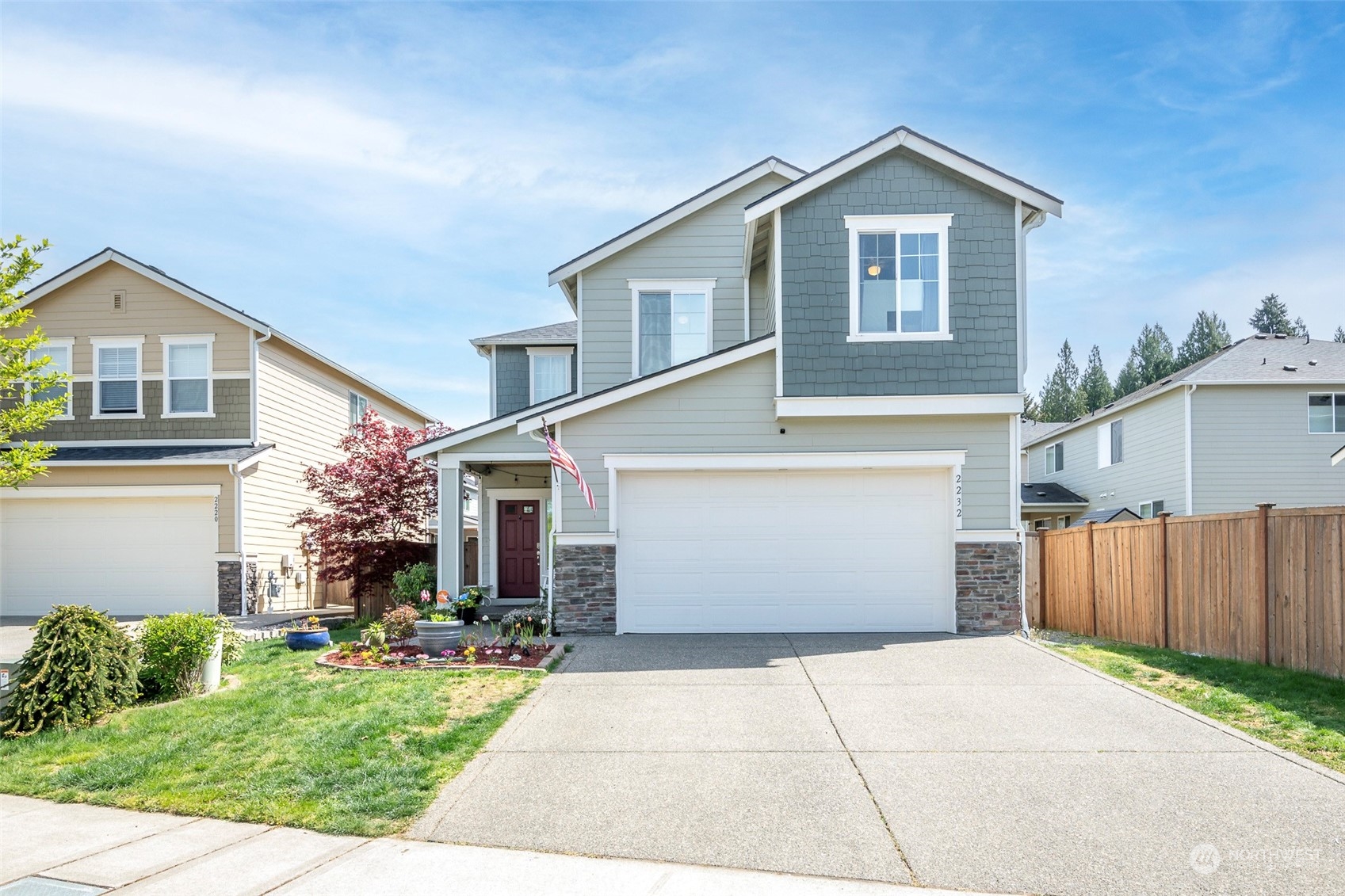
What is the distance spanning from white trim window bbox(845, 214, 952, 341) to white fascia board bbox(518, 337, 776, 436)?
1.45 metres

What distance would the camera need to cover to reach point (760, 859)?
17.5 feet

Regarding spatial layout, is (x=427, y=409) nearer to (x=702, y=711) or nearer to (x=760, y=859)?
(x=702, y=711)

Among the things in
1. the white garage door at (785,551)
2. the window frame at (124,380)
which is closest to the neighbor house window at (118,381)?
the window frame at (124,380)

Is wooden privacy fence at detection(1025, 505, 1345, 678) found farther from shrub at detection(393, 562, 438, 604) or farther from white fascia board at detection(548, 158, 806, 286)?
shrub at detection(393, 562, 438, 604)

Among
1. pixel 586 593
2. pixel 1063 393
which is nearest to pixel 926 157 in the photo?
pixel 586 593

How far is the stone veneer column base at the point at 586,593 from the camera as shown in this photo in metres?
13.5

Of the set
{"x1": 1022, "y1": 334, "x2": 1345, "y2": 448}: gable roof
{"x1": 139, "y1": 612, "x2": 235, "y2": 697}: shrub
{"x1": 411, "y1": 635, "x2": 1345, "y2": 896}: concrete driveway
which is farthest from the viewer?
{"x1": 1022, "y1": 334, "x2": 1345, "y2": 448}: gable roof

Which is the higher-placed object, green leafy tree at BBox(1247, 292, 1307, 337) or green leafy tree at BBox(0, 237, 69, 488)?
green leafy tree at BBox(1247, 292, 1307, 337)

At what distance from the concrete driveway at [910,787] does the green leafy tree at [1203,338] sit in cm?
5998

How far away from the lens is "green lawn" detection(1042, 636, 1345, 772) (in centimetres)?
771

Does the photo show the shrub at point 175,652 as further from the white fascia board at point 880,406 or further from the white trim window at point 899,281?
the white trim window at point 899,281

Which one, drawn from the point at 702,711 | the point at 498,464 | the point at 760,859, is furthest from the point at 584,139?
the point at 760,859

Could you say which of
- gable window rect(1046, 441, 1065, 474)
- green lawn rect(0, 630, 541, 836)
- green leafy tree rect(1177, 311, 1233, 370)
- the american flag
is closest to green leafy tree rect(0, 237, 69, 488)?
green lawn rect(0, 630, 541, 836)

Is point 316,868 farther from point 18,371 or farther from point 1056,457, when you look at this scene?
point 1056,457
